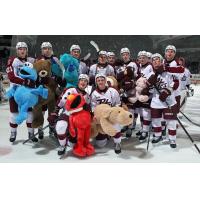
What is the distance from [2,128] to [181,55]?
2682 mm

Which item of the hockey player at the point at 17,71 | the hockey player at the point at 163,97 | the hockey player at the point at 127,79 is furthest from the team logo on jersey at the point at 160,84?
the hockey player at the point at 17,71

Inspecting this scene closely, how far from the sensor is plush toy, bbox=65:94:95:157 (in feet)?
9.66

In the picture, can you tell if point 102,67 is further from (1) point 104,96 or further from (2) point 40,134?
(2) point 40,134

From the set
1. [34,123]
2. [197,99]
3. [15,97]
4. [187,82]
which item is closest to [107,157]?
[34,123]

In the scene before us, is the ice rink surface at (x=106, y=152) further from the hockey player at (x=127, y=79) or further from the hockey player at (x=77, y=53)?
the hockey player at (x=77, y=53)

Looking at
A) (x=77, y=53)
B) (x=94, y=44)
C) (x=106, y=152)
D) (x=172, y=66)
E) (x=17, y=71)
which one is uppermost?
(x=94, y=44)

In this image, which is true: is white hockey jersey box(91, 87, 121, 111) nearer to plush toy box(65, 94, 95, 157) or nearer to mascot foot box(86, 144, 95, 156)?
plush toy box(65, 94, 95, 157)

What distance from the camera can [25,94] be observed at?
317 centimetres

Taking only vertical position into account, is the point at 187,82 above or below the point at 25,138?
above

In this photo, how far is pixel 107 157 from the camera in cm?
311

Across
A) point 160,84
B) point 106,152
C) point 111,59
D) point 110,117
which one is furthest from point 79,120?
point 111,59

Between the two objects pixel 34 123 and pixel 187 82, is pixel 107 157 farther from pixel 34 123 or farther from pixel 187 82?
pixel 187 82

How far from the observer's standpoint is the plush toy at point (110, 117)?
9.37 feet

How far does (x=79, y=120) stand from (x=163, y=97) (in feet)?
3.22
